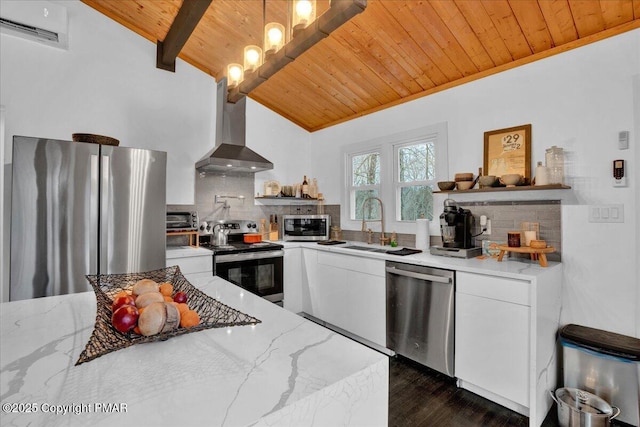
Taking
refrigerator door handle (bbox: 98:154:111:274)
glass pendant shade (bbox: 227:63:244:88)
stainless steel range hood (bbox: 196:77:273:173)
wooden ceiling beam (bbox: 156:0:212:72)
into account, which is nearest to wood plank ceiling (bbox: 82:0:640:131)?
wooden ceiling beam (bbox: 156:0:212:72)

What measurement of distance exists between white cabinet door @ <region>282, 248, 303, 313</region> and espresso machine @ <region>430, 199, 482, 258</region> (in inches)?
63.3

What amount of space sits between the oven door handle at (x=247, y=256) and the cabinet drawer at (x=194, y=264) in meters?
0.07

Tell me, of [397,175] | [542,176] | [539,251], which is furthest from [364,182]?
[539,251]

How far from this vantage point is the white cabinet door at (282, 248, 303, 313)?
3551 millimetres

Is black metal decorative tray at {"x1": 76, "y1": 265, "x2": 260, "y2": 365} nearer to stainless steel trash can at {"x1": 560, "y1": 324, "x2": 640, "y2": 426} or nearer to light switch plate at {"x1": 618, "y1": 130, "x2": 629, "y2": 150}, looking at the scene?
stainless steel trash can at {"x1": 560, "y1": 324, "x2": 640, "y2": 426}

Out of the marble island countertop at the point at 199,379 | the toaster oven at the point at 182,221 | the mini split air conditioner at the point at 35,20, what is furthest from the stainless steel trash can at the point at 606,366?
the mini split air conditioner at the point at 35,20

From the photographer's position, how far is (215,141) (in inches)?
150

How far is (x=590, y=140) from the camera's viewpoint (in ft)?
7.17

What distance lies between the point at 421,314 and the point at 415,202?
1.28 m

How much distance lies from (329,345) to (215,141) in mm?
3424

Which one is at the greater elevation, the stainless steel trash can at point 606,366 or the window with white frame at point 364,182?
the window with white frame at point 364,182

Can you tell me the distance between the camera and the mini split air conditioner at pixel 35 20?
2.64 m

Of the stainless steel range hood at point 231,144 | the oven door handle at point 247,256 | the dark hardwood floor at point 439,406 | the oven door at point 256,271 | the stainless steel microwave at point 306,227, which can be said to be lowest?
the dark hardwood floor at point 439,406

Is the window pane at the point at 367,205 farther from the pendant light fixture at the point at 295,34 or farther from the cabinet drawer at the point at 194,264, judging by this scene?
the pendant light fixture at the point at 295,34
